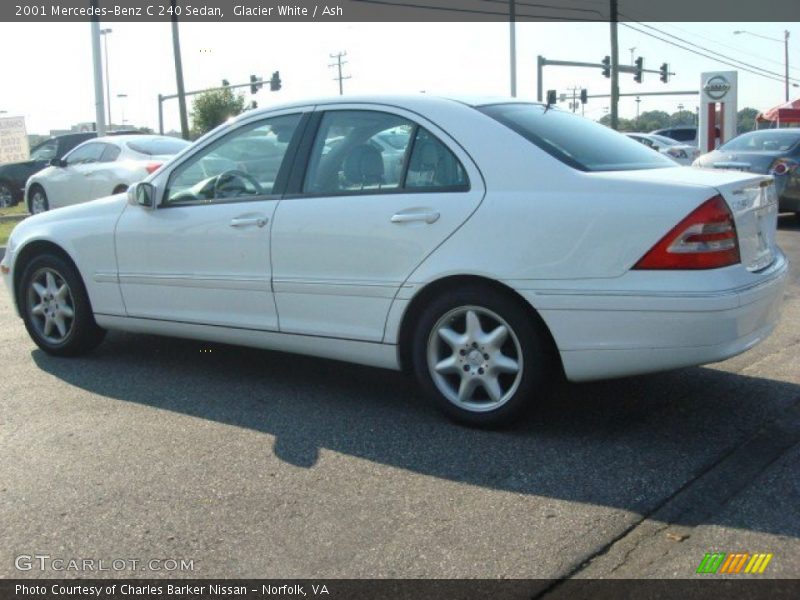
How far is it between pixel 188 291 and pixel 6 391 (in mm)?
1195

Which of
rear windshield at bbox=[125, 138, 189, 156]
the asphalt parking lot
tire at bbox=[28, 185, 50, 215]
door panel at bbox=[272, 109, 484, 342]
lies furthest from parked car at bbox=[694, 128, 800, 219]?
tire at bbox=[28, 185, 50, 215]

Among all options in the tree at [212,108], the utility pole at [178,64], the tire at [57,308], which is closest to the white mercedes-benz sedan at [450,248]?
the tire at [57,308]

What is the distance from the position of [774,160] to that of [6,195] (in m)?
17.3

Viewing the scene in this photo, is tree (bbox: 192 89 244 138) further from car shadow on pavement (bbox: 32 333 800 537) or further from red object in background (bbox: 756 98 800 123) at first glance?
car shadow on pavement (bbox: 32 333 800 537)

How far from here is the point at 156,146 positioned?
13.1 meters

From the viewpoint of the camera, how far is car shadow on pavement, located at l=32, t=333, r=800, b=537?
12.3 ft

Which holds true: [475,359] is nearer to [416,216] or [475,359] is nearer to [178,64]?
[416,216]

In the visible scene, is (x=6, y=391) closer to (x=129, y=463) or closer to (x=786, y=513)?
(x=129, y=463)

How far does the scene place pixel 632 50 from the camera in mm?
73688

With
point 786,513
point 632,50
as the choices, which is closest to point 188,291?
point 786,513

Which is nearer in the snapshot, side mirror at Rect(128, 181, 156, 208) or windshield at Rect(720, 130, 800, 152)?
side mirror at Rect(128, 181, 156, 208)

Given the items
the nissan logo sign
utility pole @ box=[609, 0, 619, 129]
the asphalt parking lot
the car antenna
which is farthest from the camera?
utility pole @ box=[609, 0, 619, 129]

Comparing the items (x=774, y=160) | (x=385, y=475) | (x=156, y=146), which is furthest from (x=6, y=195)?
(x=385, y=475)

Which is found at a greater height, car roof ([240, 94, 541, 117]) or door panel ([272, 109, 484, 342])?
car roof ([240, 94, 541, 117])
